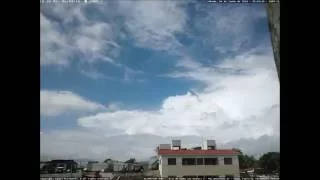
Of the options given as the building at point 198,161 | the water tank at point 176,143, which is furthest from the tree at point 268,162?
the water tank at point 176,143

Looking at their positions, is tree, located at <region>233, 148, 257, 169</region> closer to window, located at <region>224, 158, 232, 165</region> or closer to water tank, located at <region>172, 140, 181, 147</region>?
window, located at <region>224, 158, 232, 165</region>

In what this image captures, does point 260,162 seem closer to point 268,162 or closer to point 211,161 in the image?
point 268,162

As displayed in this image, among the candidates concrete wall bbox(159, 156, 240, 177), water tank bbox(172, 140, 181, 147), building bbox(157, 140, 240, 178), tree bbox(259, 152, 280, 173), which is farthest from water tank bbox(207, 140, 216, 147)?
tree bbox(259, 152, 280, 173)

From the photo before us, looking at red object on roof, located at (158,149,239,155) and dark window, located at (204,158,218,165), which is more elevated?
red object on roof, located at (158,149,239,155)

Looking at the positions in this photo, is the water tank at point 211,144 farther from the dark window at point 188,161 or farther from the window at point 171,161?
the window at point 171,161

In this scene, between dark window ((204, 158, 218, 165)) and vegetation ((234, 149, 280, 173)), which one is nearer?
vegetation ((234, 149, 280, 173))

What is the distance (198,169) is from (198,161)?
0.10 m

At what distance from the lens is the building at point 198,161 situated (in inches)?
138

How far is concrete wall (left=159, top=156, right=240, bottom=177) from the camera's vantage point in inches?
138

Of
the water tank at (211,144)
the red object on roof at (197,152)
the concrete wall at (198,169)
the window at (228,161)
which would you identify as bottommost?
the concrete wall at (198,169)
